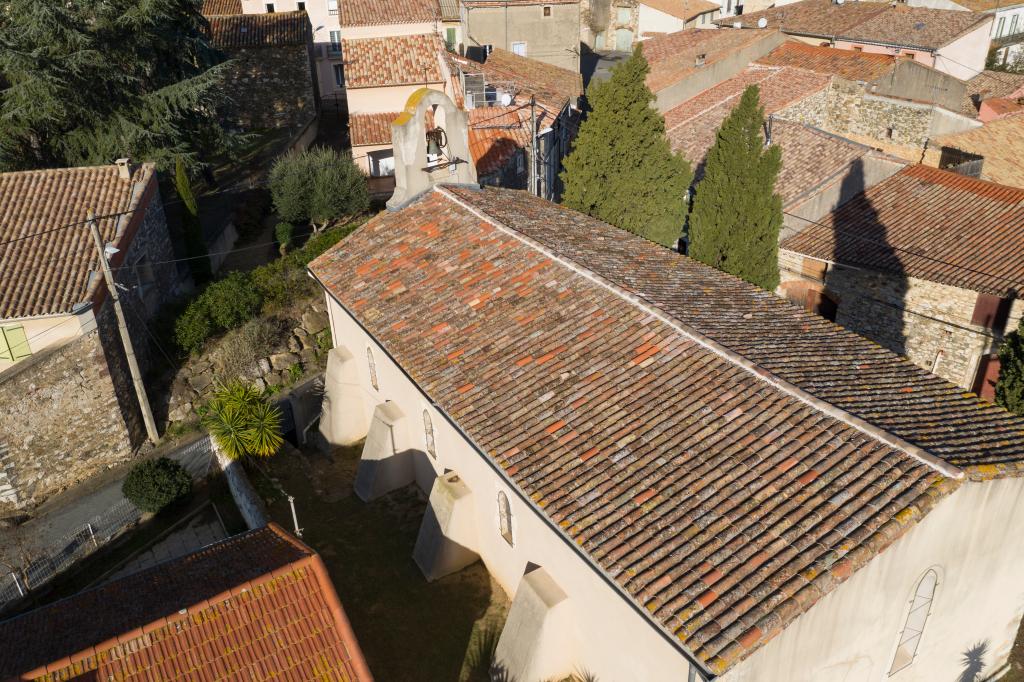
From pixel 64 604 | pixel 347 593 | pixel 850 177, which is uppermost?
pixel 850 177

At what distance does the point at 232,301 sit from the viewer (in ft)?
84.0

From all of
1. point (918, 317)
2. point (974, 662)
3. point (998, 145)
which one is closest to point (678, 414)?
point (974, 662)

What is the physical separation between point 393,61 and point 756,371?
98.5 feet

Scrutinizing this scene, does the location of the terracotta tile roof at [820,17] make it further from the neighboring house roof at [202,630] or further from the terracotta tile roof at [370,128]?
the neighboring house roof at [202,630]

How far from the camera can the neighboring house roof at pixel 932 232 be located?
24422 mm

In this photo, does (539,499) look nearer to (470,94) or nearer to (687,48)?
(470,94)

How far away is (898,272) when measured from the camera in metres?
25.4

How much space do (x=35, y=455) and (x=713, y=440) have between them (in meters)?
18.6

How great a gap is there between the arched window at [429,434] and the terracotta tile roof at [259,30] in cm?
3135

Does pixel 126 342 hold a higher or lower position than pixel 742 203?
lower

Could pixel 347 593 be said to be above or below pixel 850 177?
below

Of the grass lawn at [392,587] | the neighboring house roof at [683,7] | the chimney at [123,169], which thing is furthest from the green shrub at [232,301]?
the neighboring house roof at [683,7]

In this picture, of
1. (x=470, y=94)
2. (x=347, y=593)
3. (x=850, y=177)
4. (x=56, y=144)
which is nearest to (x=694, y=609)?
(x=347, y=593)

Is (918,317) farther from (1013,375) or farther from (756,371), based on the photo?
(756,371)
